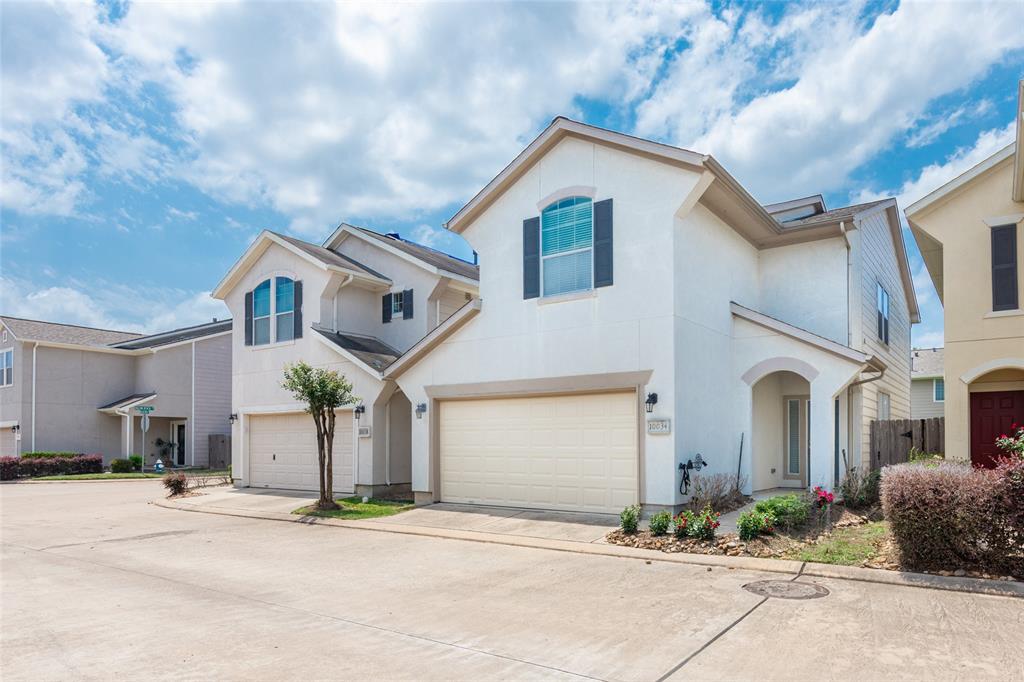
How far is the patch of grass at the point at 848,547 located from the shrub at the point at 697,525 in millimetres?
1348

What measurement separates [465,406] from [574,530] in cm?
457

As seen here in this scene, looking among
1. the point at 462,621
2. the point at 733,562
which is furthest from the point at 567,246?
the point at 462,621

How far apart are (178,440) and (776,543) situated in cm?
3210

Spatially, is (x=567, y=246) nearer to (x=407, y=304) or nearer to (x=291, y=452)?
(x=407, y=304)

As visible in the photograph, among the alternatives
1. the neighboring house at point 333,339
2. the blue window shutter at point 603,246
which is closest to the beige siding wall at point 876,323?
the blue window shutter at point 603,246

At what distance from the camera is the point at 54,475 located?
1167 inches

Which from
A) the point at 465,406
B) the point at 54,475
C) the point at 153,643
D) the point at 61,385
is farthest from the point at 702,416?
the point at 61,385

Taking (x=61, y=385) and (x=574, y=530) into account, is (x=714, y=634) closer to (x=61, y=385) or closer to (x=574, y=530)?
(x=574, y=530)

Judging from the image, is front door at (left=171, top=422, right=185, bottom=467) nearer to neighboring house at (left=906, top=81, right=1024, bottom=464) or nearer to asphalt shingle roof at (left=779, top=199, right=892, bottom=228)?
asphalt shingle roof at (left=779, top=199, right=892, bottom=228)

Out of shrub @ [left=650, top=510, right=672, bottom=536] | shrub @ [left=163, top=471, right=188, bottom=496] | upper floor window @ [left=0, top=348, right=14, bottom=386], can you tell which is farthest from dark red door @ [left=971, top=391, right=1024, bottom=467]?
upper floor window @ [left=0, top=348, right=14, bottom=386]

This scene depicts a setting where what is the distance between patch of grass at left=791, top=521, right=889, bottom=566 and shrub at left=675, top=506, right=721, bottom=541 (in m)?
1.35

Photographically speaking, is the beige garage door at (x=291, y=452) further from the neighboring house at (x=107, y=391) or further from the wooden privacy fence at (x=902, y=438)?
the neighboring house at (x=107, y=391)

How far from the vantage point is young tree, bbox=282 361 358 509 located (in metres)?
16.0

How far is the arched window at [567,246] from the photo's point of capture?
1405 cm
